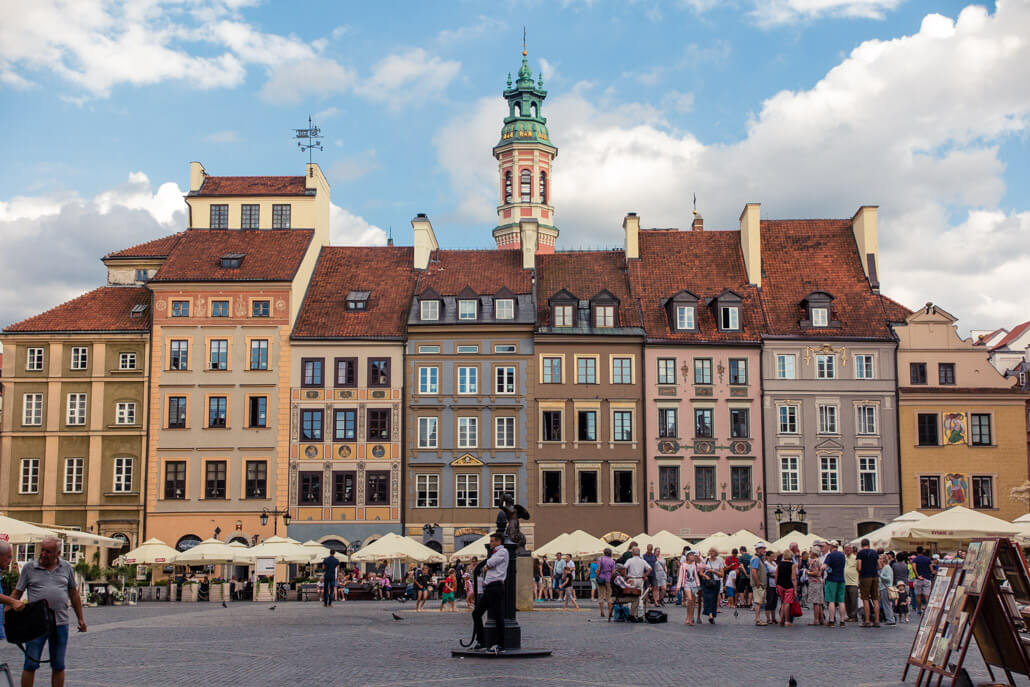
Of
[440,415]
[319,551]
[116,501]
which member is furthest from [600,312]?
[116,501]

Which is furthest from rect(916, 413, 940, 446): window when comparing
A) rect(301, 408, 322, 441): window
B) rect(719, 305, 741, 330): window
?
rect(301, 408, 322, 441): window

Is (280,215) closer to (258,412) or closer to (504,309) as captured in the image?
(258,412)

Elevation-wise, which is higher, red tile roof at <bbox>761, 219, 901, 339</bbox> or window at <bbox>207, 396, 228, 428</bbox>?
red tile roof at <bbox>761, 219, 901, 339</bbox>

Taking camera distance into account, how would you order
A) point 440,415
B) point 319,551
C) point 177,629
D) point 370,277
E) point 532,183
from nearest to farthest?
1. point 177,629
2. point 319,551
3. point 440,415
4. point 370,277
5. point 532,183

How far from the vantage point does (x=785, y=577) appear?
2659 centimetres

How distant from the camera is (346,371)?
52.8 meters

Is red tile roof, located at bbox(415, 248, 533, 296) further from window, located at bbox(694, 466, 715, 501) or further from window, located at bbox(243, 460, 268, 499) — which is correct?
window, located at bbox(694, 466, 715, 501)

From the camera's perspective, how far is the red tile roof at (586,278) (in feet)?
177

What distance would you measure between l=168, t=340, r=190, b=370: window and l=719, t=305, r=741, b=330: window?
22753 mm

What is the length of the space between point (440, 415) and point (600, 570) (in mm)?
21266

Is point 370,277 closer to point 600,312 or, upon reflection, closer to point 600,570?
point 600,312

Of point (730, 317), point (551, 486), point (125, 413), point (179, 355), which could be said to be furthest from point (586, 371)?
point (125, 413)

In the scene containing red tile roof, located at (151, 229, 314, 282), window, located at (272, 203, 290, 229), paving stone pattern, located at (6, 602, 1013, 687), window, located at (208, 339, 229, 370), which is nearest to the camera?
paving stone pattern, located at (6, 602, 1013, 687)

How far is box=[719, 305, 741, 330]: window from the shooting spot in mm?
53219
